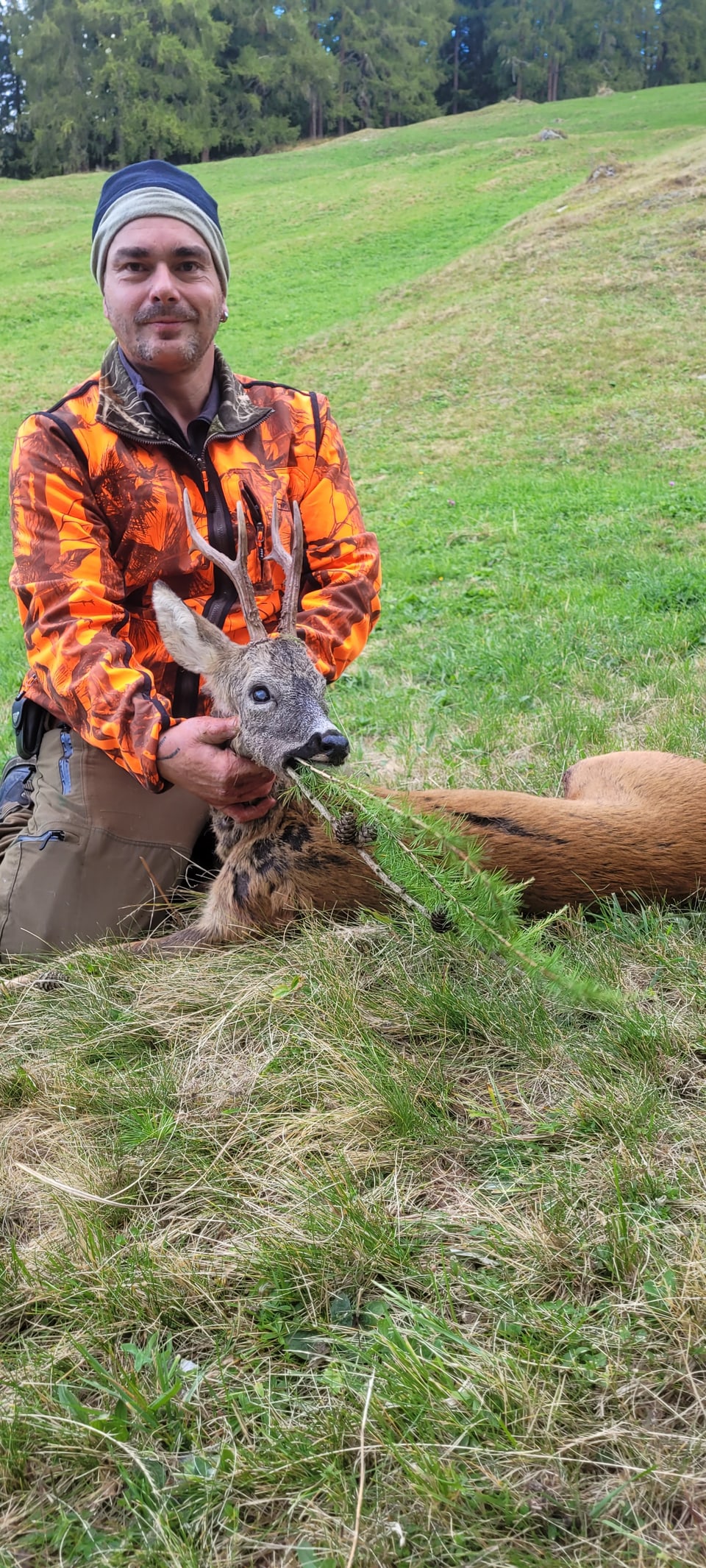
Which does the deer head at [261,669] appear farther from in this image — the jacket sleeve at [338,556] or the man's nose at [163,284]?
the man's nose at [163,284]

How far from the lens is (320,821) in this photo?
10.9 ft

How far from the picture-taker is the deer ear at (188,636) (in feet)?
10.6

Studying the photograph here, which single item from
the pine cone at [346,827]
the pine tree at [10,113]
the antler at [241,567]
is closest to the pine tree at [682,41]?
the pine tree at [10,113]

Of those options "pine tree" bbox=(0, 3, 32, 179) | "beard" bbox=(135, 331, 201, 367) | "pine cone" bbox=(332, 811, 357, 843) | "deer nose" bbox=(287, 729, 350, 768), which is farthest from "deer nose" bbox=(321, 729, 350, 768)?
"pine tree" bbox=(0, 3, 32, 179)

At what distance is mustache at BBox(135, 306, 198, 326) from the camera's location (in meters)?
3.54

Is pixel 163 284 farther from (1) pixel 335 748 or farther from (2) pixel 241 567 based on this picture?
(1) pixel 335 748

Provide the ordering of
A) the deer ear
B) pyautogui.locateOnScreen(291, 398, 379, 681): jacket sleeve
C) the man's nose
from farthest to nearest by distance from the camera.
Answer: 1. pyautogui.locateOnScreen(291, 398, 379, 681): jacket sleeve
2. the man's nose
3. the deer ear

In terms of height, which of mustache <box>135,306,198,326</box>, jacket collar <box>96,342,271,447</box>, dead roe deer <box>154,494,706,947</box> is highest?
mustache <box>135,306,198,326</box>

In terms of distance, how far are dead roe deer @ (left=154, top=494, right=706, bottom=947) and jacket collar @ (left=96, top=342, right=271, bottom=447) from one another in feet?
1.67

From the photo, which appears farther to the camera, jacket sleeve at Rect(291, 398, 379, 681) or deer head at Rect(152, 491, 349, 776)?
jacket sleeve at Rect(291, 398, 379, 681)

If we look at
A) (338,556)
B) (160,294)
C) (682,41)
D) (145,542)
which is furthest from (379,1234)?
(682,41)

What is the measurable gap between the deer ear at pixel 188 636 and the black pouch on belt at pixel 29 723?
0.74 m

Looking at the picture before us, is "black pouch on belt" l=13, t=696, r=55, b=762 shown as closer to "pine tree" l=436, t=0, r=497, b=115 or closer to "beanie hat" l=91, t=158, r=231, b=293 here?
"beanie hat" l=91, t=158, r=231, b=293

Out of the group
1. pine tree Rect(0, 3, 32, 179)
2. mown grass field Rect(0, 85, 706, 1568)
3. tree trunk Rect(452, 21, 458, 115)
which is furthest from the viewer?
tree trunk Rect(452, 21, 458, 115)
